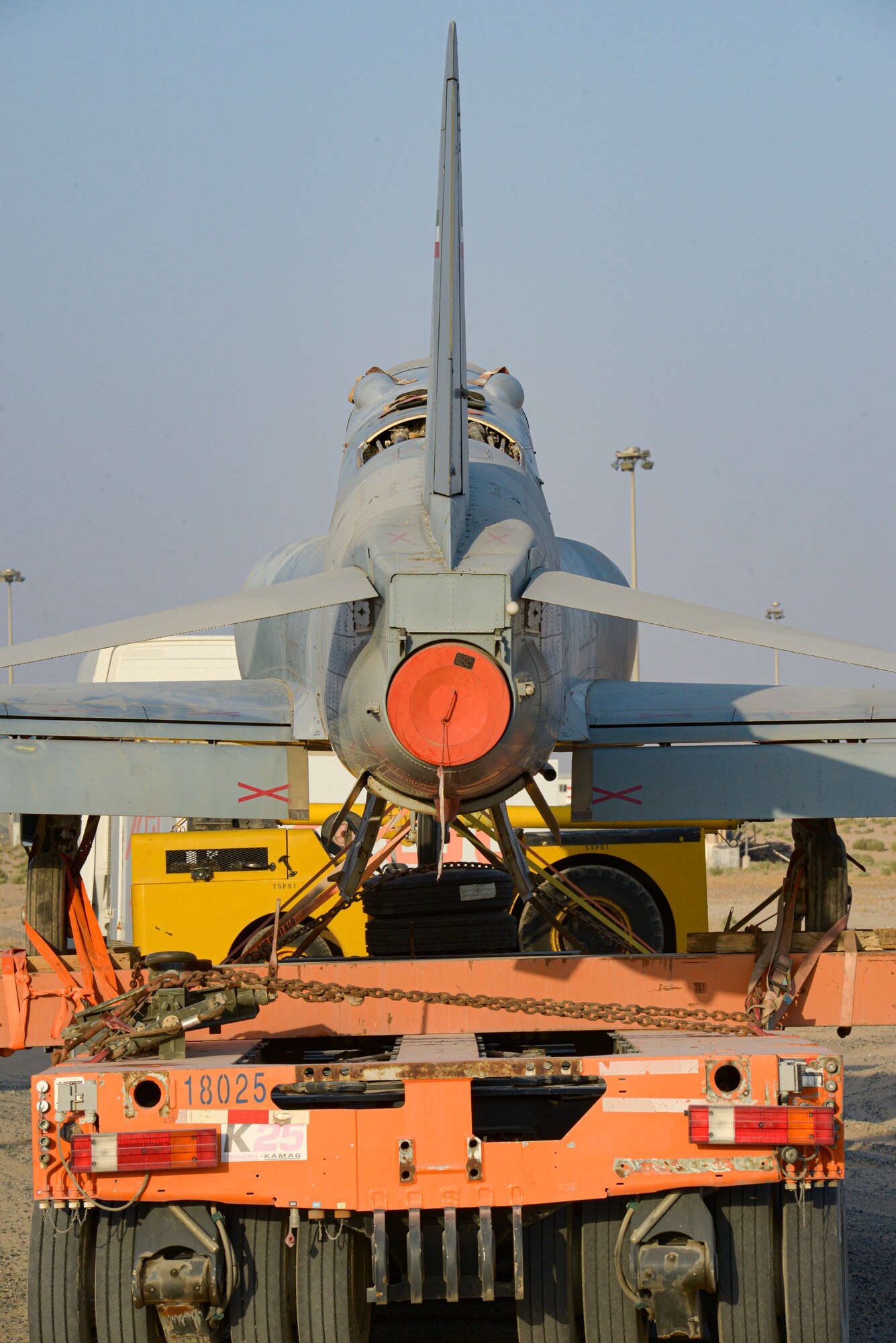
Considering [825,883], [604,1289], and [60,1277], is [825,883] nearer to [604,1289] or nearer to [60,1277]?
[604,1289]

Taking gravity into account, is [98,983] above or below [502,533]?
below

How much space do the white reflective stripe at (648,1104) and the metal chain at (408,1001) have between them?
91 centimetres

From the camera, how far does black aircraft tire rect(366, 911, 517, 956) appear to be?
789cm

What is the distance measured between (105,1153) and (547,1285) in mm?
1674

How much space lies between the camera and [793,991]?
6.55m

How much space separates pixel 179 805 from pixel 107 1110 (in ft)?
9.72

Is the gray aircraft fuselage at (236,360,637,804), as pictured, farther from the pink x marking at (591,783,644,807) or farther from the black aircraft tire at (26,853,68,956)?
the black aircraft tire at (26,853,68,956)

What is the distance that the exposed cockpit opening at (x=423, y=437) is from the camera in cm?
752

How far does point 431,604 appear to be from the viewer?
5.29 metres

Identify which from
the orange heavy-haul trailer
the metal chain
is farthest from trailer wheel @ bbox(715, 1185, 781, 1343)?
the metal chain

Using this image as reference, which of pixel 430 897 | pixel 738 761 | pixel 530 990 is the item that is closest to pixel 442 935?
pixel 430 897

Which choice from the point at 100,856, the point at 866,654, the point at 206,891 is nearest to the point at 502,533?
the point at 866,654

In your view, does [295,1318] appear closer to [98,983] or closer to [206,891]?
[98,983]

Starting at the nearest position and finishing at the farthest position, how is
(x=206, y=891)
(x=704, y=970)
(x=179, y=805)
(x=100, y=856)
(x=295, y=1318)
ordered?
(x=295, y=1318)
(x=704, y=970)
(x=179, y=805)
(x=206, y=891)
(x=100, y=856)
